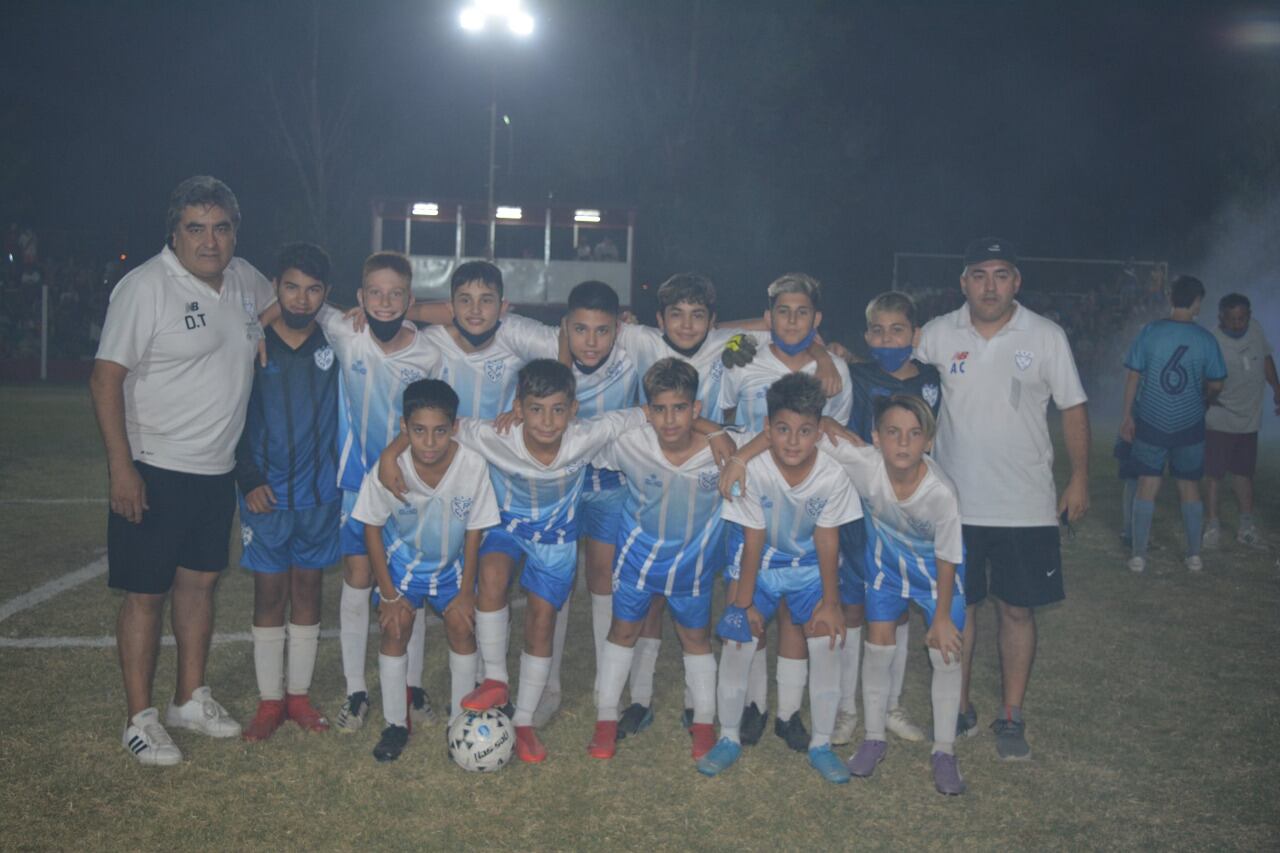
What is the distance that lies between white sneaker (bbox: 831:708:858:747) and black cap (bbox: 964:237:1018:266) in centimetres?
219

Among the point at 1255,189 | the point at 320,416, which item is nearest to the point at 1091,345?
the point at 1255,189

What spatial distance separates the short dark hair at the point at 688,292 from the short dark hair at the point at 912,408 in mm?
1136

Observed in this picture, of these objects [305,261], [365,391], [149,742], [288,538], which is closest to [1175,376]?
[365,391]

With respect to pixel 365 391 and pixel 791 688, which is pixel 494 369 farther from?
pixel 791 688

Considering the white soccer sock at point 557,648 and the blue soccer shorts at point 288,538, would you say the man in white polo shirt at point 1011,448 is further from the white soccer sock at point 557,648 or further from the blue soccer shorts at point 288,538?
the blue soccer shorts at point 288,538

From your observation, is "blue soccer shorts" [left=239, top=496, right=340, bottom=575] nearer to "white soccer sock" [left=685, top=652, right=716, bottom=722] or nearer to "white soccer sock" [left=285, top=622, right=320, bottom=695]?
"white soccer sock" [left=285, top=622, right=320, bottom=695]

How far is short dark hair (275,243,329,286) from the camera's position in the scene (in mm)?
5000

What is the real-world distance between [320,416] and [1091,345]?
2509 centimetres

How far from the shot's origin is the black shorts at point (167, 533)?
4594mm

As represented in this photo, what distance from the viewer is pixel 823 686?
15.8 feet

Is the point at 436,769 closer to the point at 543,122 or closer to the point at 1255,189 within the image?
the point at 543,122

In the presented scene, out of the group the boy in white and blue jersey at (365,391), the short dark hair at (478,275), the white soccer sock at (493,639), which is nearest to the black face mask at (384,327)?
the boy in white and blue jersey at (365,391)

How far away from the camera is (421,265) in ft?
88.5

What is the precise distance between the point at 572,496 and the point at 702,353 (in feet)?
3.29
